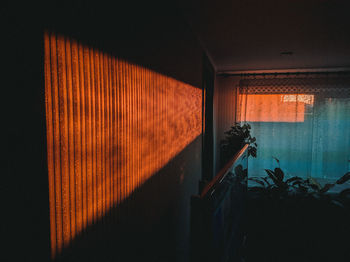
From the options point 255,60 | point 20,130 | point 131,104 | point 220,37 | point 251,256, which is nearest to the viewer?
point 20,130

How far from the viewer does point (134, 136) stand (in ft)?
3.10

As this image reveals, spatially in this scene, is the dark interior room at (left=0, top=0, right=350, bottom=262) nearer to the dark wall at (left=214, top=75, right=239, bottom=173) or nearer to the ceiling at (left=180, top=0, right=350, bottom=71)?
the ceiling at (left=180, top=0, right=350, bottom=71)

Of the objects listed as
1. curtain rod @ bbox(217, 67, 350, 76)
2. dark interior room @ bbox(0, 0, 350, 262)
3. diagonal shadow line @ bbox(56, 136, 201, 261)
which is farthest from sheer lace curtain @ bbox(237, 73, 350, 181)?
diagonal shadow line @ bbox(56, 136, 201, 261)

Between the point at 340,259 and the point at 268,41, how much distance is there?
7.59ft

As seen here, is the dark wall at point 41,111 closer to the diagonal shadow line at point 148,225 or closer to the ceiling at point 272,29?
the diagonal shadow line at point 148,225

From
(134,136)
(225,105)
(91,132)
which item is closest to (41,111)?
(91,132)

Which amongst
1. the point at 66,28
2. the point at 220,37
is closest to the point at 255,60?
the point at 220,37

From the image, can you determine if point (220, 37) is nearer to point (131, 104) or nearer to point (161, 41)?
point (161, 41)

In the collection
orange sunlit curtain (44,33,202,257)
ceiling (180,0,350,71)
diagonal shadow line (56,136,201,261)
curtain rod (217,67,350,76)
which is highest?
curtain rod (217,67,350,76)

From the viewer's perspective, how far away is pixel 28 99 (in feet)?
1.64

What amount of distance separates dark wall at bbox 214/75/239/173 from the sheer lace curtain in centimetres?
14

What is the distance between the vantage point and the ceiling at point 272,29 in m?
1.71

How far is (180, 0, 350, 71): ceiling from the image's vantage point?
5.61 ft

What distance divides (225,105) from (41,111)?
4541mm
